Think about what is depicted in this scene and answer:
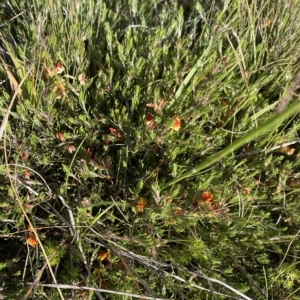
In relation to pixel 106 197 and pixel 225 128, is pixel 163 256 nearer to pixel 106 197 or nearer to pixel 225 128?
pixel 106 197

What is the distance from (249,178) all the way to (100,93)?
81 cm

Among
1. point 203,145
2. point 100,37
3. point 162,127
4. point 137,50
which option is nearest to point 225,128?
point 203,145

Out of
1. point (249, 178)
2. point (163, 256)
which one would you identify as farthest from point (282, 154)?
point (163, 256)

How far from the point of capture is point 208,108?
188cm

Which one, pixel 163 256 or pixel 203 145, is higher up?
pixel 203 145

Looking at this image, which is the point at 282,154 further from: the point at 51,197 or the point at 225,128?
the point at 51,197

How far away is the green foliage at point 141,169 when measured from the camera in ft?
5.92

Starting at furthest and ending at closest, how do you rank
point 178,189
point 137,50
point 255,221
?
point 137,50, point 255,221, point 178,189

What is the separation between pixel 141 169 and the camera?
1936 mm

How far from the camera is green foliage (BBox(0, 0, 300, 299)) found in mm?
1805

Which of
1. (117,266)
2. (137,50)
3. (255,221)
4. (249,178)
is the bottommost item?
(117,266)

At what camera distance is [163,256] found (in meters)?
1.85

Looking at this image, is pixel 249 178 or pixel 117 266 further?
pixel 249 178

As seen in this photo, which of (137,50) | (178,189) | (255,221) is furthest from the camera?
(137,50)
